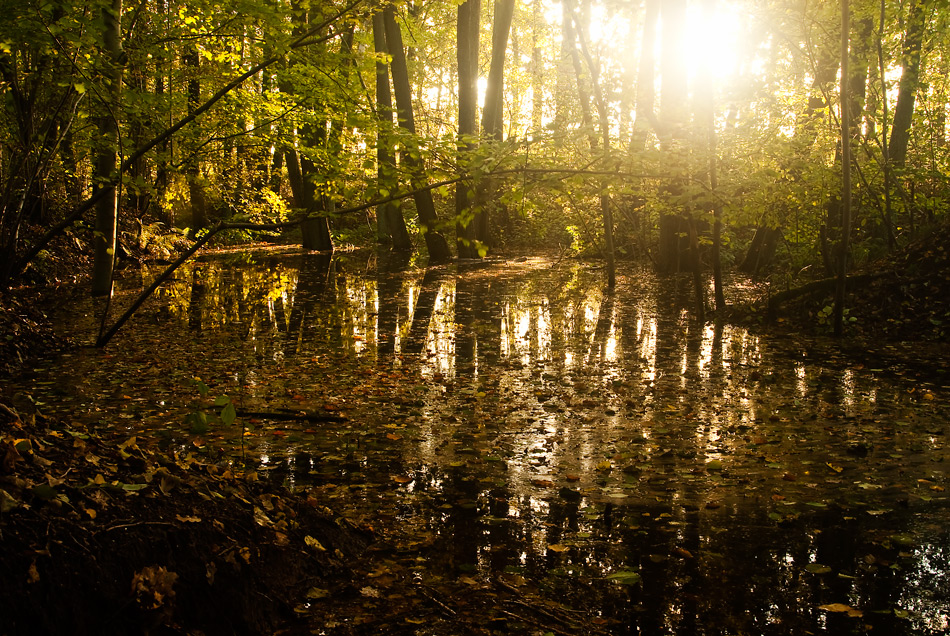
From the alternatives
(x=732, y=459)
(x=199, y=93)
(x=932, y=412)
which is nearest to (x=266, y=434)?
(x=732, y=459)

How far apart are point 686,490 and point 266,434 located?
11.2 feet

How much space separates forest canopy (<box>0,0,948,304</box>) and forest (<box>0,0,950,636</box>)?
0.29ft

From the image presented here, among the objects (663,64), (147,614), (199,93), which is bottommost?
(147,614)

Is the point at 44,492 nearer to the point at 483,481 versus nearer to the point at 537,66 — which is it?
the point at 483,481

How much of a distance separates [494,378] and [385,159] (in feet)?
9.22

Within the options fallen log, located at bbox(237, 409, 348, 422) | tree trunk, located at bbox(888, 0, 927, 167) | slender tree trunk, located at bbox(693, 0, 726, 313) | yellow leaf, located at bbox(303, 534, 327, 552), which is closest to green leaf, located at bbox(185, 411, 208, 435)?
yellow leaf, located at bbox(303, 534, 327, 552)

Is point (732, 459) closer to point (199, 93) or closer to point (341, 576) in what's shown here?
point (341, 576)

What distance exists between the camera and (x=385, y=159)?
252 inches

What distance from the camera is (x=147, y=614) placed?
8.45 feet

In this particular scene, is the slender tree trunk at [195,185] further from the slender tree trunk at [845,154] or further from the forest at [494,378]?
the slender tree trunk at [845,154]

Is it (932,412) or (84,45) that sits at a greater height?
(84,45)

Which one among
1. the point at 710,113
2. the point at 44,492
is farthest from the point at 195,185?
the point at 44,492

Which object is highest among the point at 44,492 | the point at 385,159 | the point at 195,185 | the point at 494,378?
the point at 195,185

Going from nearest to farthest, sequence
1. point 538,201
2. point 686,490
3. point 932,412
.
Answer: point 686,490 < point 538,201 < point 932,412
